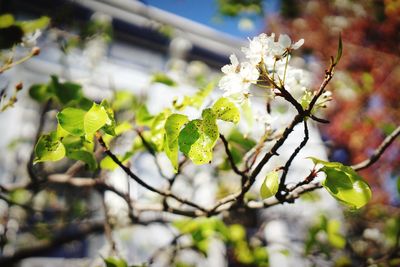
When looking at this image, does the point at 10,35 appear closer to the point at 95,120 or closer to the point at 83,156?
the point at 83,156

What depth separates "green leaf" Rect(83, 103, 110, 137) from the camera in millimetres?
789

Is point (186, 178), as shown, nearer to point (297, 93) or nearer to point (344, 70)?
point (297, 93)

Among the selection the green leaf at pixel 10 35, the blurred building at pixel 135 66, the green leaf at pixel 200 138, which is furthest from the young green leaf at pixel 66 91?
the blurred building at pixel 135 66

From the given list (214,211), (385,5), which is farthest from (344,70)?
(214,211)

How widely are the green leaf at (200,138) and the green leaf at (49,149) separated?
40 centimetres

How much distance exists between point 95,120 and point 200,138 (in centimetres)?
28

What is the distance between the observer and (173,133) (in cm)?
85

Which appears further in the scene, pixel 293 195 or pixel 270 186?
pixel 293 195

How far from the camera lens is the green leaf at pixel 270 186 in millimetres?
829

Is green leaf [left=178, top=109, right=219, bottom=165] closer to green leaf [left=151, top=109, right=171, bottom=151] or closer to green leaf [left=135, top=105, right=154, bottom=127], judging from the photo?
green leaf [left=151, top=109, right=171, bottom=151]

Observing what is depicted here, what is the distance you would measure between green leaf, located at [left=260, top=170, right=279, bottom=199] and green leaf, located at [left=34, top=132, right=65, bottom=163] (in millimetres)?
605

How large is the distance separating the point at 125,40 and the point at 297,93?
496cm

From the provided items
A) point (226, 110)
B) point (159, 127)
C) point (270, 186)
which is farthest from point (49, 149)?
point (270, 186)

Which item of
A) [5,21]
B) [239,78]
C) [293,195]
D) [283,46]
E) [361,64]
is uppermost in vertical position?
[283,46]
